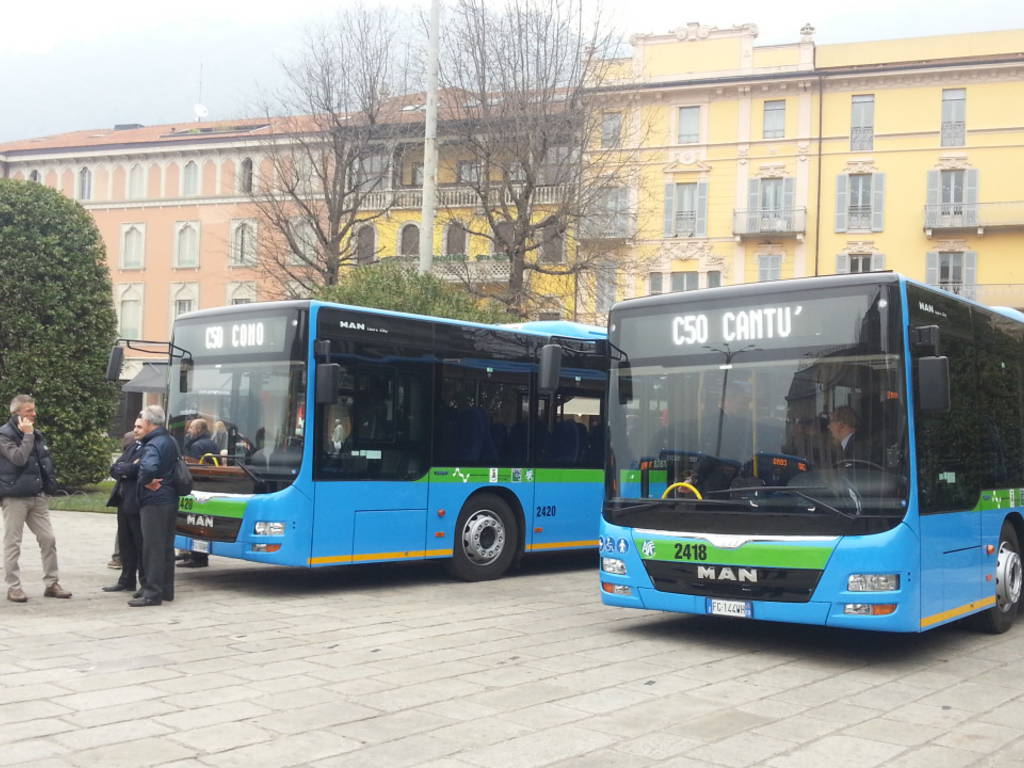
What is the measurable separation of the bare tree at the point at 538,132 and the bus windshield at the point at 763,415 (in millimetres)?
18134

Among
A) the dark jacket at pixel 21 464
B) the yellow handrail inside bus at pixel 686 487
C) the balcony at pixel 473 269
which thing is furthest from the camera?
the balcony at pixel 473 269

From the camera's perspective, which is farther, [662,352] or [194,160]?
[194,160]

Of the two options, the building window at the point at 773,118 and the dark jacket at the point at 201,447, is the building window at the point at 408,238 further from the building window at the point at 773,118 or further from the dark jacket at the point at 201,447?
the dark jacket at the point at 201,447

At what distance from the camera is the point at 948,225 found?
4431cm

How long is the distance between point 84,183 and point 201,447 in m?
51.4

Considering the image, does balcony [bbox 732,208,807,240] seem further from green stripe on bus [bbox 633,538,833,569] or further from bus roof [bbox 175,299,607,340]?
green stripe on bus [bbox 633,538,833,569]

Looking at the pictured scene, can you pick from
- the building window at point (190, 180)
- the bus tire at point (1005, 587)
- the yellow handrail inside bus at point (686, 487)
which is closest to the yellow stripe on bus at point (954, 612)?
the bus tire at point (1005, 587)

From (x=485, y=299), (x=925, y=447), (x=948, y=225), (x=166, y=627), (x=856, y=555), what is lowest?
(x=166, y=627)

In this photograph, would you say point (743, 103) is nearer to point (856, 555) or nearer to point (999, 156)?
point (999, 156)

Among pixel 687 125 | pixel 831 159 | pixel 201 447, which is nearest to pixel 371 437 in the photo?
pixel 201 447

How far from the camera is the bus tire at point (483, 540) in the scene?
12914 millimetres

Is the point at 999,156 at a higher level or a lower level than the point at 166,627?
higher

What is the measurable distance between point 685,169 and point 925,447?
40799 millimetres

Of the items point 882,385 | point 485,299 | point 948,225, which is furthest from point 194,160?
point 882,385
